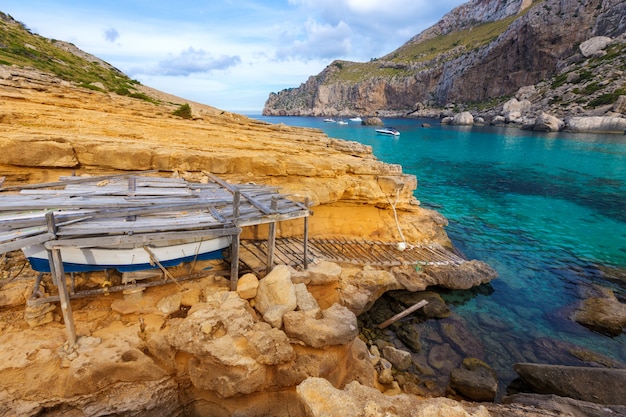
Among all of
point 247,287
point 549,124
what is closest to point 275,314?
point 247,287

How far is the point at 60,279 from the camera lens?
754 cm

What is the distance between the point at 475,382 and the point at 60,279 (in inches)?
526

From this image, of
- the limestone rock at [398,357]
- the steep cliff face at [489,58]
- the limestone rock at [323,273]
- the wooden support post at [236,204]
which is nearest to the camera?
the wooden support post at [236,204]

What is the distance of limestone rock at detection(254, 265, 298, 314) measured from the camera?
32.0 ft

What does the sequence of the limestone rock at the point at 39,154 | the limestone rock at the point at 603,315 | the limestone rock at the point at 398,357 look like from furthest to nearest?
the limestone rock at the point at 603,315, the limestone rock at the point at 39,154, the limestone rock at the point at 398,357

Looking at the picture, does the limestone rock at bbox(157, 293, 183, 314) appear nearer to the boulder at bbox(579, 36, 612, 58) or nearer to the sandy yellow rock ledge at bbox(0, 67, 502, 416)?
the sandy yellow rock ledge at bbox(0, 67, 502, 416)

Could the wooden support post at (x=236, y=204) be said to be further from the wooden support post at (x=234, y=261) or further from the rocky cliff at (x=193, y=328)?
the rocky cliff at (x=193, y=328)

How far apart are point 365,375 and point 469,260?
41.7 ft

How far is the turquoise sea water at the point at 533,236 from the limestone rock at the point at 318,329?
742 centimetres

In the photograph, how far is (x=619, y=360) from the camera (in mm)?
12383

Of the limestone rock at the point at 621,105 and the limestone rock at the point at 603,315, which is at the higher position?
the limestone rock at the point at 621,105

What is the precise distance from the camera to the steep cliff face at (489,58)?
355 ft

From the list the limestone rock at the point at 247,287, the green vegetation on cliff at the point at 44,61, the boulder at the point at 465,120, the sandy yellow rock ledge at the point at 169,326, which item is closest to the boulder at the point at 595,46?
the boulder at the point at 465,120

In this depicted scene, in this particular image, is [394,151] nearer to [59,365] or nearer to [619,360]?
[619,360]
